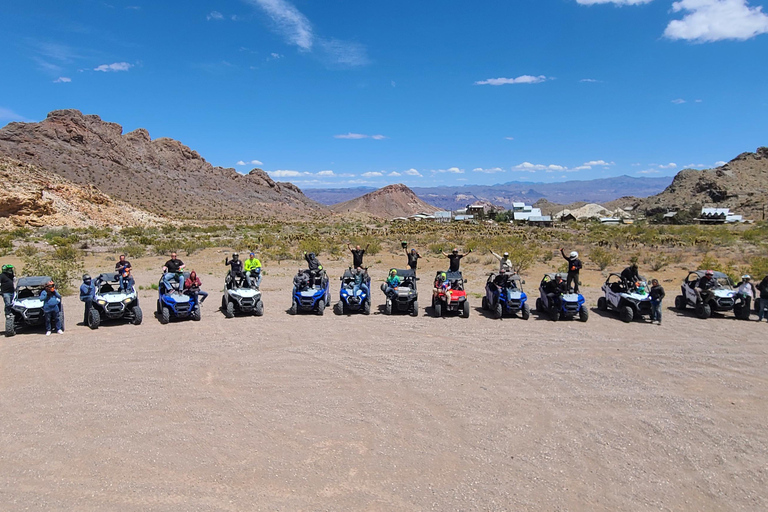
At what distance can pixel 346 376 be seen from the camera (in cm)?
805

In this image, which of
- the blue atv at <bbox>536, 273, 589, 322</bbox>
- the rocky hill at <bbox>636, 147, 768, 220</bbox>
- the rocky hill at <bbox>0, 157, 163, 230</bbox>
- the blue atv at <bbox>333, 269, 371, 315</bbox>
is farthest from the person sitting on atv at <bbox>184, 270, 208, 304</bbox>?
the rocky hill at <bbox>636, 147, 768, 220</bbox>

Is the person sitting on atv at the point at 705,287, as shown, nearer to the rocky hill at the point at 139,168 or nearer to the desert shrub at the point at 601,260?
the desert shrub at the point at 601,260

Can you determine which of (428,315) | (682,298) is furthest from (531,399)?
(682,298)

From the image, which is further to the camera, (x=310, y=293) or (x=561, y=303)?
(x=310, y=293)

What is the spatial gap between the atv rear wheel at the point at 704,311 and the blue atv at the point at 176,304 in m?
12.8

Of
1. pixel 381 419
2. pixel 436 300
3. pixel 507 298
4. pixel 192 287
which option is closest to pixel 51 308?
pixel 192 287

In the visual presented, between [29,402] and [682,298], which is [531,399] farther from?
[682,298]

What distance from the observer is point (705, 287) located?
1275cm

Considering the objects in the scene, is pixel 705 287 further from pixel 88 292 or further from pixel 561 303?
pixel 88 292

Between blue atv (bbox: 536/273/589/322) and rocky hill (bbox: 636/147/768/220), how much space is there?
271 ft

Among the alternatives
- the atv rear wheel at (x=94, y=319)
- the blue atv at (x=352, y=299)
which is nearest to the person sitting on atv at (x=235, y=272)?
the blue atv at (x=352, y=299)

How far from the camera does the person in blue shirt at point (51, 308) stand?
9.96 m

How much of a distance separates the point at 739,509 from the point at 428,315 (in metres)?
8.33

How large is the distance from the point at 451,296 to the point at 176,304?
668 cm
